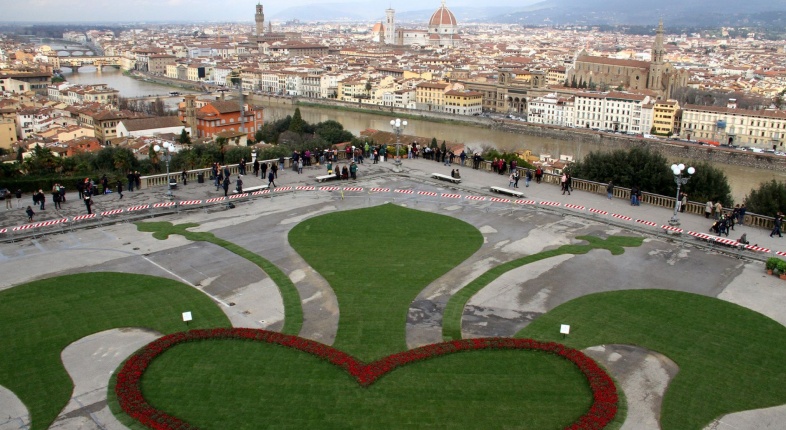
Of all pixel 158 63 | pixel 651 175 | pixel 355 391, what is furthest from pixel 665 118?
pixel 158 63

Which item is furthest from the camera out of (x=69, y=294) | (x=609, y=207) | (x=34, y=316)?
(x=609, y=207)

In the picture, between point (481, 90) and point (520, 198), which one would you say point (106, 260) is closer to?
point (520, 198)

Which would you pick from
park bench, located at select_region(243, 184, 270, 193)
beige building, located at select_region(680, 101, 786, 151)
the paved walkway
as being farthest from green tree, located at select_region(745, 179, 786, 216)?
beige building, located at select_region(680, 101, 786, 151)

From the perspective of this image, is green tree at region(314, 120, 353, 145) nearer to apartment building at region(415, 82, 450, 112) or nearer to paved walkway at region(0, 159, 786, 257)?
paved walkway at region(0, 159, 786, 257)

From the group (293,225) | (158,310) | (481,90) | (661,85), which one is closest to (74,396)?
(158,310)

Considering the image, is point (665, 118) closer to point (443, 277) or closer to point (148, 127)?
point (148, 127)

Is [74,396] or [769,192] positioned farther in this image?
[769,192]
